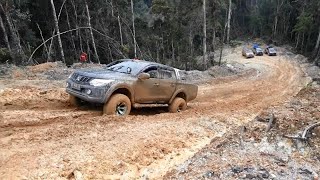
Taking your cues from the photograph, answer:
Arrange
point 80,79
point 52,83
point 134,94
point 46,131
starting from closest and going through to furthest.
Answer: point 46,131 < point 80,79 < point 134,94 < point 52,83

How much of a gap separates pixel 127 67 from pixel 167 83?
1.61 meters

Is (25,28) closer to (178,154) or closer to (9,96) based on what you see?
(9,96)

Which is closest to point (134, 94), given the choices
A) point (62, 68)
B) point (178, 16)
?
point (62, 68)

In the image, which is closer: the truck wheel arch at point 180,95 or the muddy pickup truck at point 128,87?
the muddy pickup truck at point 128,87

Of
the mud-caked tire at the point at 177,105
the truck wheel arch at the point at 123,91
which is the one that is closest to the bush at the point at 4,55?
the mud-caked tire at the point at 177,105

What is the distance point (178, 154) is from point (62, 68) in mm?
12071

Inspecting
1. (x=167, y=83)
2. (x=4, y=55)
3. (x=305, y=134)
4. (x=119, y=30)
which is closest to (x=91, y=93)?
(x=167, y=83)

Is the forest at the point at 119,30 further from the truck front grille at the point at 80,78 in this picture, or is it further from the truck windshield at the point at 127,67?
the truck front grille at the point at 80,78

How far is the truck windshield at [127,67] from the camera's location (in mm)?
10916

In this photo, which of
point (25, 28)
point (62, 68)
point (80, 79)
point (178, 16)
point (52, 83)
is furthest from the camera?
point (178, 16)

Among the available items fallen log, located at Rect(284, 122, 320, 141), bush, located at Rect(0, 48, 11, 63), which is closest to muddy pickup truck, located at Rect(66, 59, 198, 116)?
fallen log, located at Rect(284, 122, 320, 141)

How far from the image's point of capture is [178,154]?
840cm

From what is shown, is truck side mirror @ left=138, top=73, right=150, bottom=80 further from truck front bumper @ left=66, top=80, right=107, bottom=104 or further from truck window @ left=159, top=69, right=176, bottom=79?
truck front bumper @ left=66, top=80, right=107, bottom=104

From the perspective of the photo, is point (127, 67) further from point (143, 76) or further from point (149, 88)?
point (149, 88)
